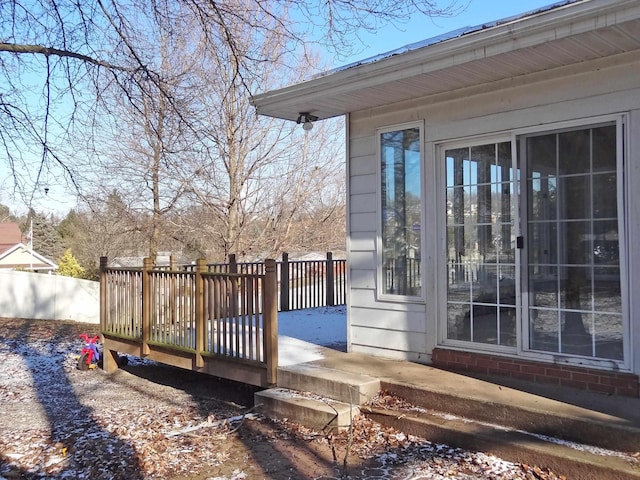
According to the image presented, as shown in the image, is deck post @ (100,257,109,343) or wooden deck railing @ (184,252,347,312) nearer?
deck post @ (100,257,109,343)

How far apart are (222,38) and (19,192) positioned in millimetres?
3106

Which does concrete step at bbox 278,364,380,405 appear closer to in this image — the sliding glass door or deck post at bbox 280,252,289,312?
the sliding glass door

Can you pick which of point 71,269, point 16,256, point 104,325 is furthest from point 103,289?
point 16,256

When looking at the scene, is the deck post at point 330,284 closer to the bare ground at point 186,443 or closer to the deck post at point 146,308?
the bare ground at point 186,443

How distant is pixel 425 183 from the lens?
5.05 meters

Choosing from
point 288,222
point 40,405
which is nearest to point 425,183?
point 40,405

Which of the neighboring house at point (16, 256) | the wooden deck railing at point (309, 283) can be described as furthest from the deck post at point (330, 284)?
the neighboring house at point (16, 256)

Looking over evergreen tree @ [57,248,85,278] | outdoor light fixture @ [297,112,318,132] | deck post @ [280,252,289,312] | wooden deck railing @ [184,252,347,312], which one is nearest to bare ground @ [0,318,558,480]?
outdoor light fixture @ [297,112,318,132]

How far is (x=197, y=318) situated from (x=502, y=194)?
3.19m

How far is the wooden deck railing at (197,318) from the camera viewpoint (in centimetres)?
496

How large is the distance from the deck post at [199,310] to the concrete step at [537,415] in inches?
86.4

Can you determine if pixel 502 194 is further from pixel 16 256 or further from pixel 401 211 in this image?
pixel 16 256

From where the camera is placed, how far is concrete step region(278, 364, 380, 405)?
14.1 feet

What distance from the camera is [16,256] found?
35.8 m
